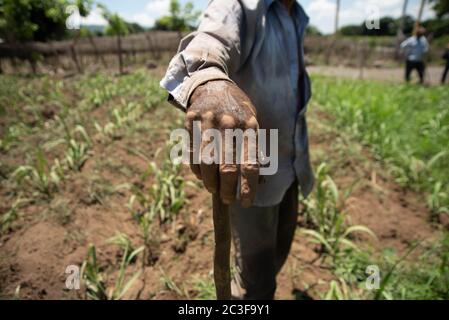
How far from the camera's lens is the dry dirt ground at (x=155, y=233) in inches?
76.3

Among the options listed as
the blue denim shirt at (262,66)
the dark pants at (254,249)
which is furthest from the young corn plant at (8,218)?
the blue denim shirt at (262,66)

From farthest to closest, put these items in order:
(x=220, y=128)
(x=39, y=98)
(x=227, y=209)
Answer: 1. (x=39, y=98)
2. (x=227, y=209)
3. (x=220, y=128)

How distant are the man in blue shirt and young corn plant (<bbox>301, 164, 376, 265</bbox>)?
0.52 m

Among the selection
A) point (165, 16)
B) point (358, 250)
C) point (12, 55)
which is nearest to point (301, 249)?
point (358, 250)

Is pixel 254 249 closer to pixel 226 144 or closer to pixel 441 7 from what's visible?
pixel 226 144

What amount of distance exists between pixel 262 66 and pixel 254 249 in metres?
0.82

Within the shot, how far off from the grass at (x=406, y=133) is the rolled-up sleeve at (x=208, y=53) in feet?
7.93

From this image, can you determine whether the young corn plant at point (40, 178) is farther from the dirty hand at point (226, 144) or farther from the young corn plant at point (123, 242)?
the dirty hand at point (226, 144)

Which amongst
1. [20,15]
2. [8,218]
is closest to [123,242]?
[8,218]

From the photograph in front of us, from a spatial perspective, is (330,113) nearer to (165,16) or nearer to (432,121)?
(432,121)

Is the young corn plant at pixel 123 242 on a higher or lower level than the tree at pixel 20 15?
lower

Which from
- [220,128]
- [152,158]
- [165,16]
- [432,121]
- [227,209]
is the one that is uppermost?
[165,16]

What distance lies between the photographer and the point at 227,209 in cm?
79

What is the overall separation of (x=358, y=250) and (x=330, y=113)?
3110 millimetres
